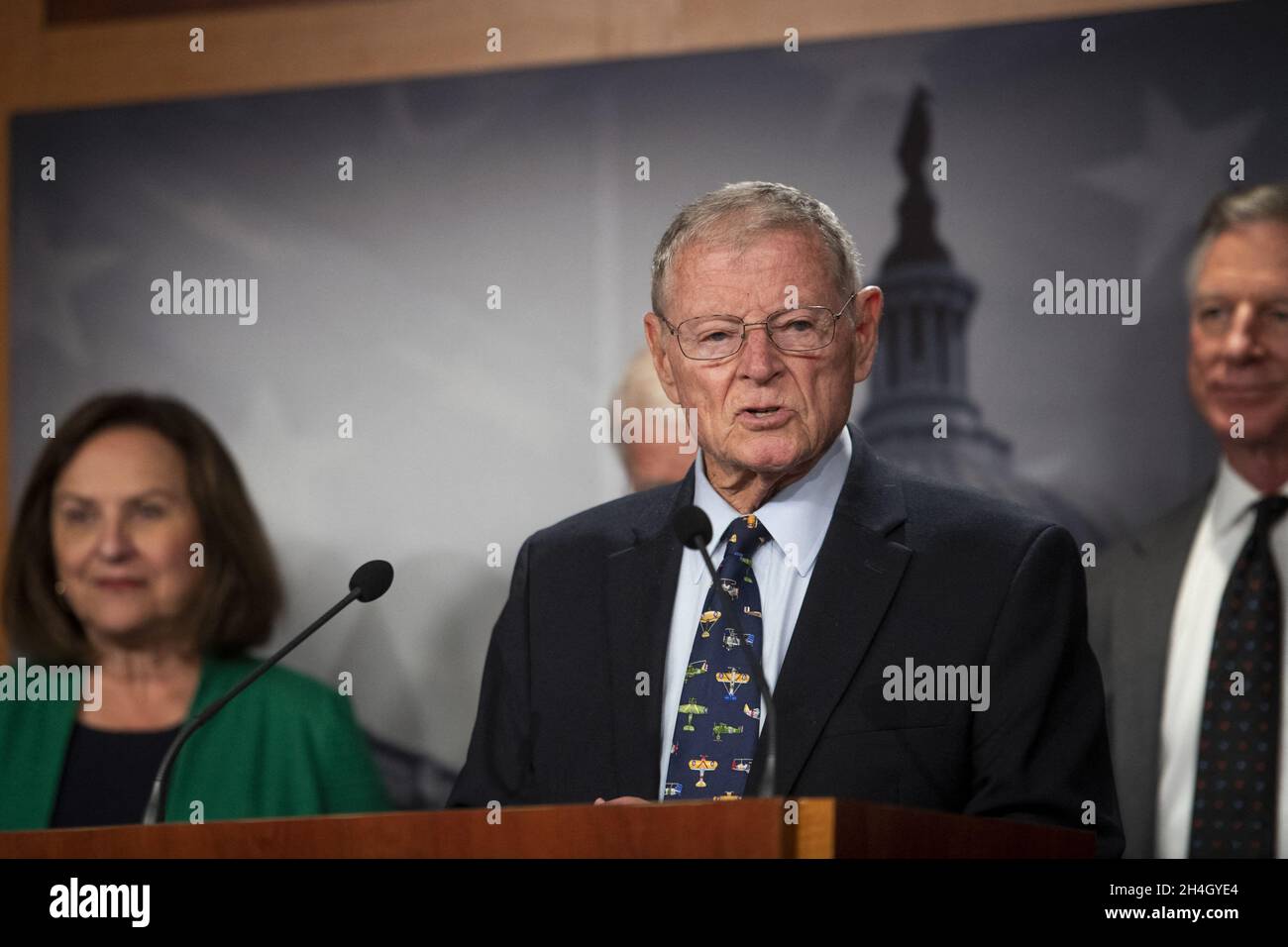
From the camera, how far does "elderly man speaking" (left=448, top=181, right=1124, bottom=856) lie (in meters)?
2.71

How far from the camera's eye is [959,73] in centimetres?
433

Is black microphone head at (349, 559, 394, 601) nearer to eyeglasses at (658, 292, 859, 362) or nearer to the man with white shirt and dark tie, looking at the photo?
eyeglasses at (658, 292, 859, 362)

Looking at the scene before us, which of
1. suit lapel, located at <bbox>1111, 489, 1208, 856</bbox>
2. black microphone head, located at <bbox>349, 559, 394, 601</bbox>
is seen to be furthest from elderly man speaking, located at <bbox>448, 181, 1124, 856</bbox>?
suit lapel, located at <bbox>1111, 489, 1208, 856</bbox>

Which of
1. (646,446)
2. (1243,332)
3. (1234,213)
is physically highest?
(1234,213)

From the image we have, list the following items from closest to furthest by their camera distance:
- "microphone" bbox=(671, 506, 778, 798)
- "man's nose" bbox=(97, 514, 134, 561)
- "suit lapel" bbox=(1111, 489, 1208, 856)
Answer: "microphone" bbox=(671, 506, 778, 798) < "suit lapel" bbox=(1111, 489, 1208, 856) < "man's nose" bbox=(97, 514, 134, 561)

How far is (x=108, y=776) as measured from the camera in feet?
13.5

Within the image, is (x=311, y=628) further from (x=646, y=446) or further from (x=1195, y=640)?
(x=1195, y=640)

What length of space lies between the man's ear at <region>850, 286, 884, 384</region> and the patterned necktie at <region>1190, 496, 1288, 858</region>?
4.28ft

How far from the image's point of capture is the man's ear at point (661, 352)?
3.07 meters

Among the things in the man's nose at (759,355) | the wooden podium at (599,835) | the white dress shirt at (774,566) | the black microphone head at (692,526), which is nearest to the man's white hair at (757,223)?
the man's nose at (759,355)

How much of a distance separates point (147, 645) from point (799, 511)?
2.03m

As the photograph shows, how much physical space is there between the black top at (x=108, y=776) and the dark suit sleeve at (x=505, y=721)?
1.37 m

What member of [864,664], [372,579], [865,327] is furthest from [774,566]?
[372,579]
